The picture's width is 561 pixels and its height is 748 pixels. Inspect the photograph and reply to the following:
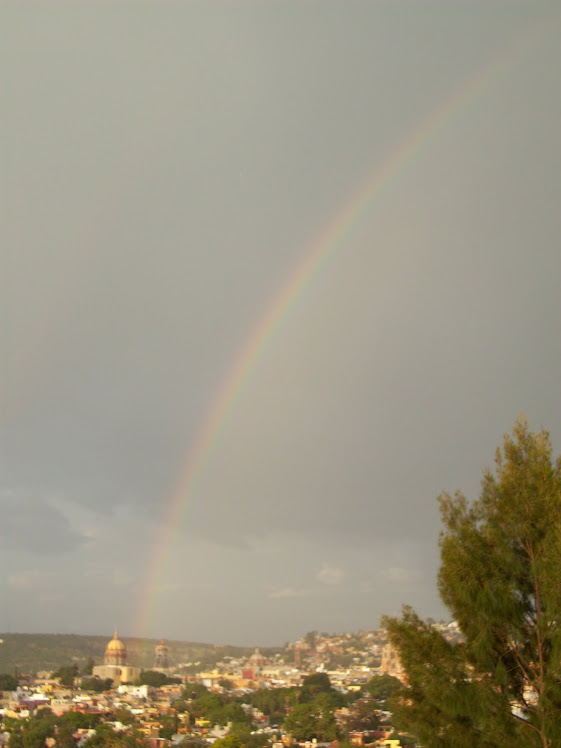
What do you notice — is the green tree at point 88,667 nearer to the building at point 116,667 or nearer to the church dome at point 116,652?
the building at point 116,667

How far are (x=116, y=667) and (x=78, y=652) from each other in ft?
17.6

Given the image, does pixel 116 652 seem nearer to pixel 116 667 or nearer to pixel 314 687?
pixel 116 667

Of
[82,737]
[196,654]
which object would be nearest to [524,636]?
[82,737]

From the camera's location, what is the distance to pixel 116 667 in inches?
2327

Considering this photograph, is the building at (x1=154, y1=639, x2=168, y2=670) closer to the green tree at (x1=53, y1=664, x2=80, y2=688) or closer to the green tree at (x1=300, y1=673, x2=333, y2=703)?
the green tree at (x1=53, y1=664, x2=80, y2=688)

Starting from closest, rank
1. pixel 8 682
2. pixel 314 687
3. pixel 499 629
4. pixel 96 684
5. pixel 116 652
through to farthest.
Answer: pixel 499 629 → pixel 314 687 → pixel 8 682 → pixel 96 684 → pixel 116 652

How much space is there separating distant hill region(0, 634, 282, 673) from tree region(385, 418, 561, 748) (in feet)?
168

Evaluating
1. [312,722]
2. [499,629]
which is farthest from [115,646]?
[499,629]

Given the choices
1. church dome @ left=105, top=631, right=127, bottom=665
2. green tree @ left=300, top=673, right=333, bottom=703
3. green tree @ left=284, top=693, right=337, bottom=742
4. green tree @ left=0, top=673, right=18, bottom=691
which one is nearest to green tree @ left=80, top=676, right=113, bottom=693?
green tree @ left=0, top=673, right=18, bottom=691

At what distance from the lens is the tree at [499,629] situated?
6.88m

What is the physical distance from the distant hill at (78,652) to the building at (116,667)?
2.18ft

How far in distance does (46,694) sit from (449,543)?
1657 inches

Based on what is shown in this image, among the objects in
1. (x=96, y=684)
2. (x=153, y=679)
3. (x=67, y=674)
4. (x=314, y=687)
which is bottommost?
(x=96, y=684)

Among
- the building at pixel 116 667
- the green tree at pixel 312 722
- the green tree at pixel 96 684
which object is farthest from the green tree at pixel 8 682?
the green tree at pixel 312 722
